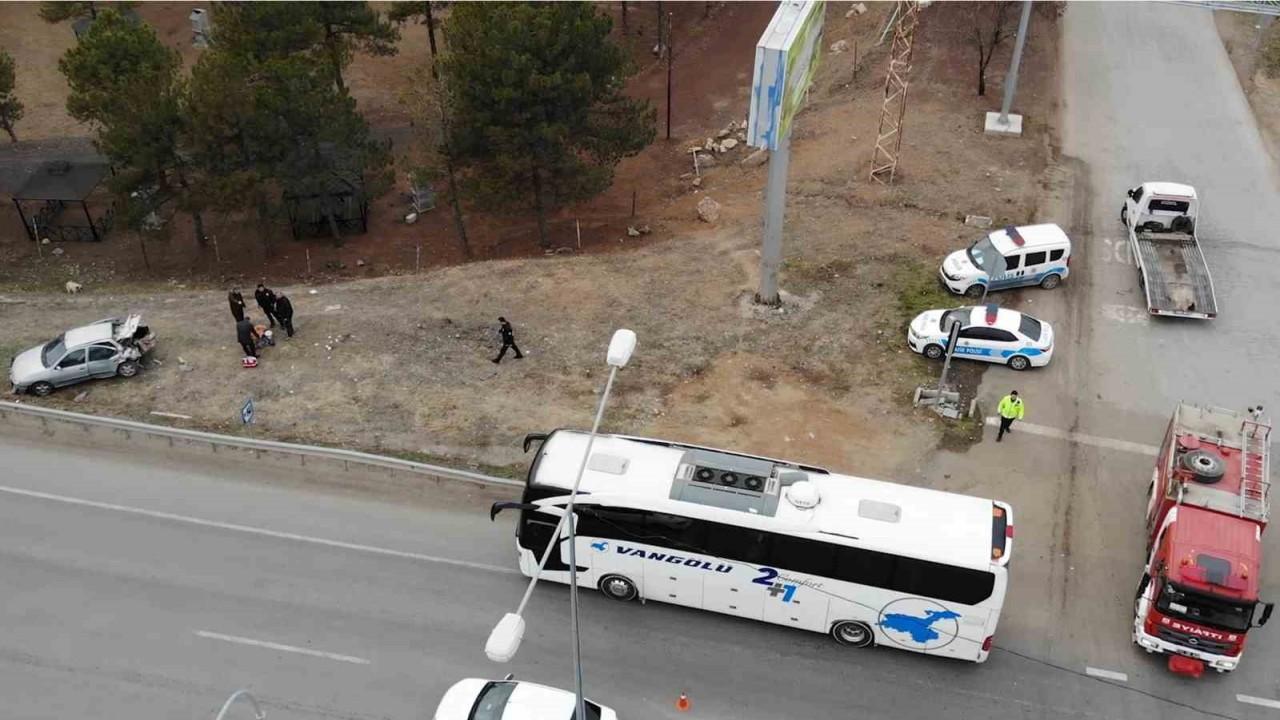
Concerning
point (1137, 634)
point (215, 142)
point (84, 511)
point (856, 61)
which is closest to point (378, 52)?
point (215, 142)

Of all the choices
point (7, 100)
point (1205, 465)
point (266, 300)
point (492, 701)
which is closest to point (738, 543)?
point (492, 701)

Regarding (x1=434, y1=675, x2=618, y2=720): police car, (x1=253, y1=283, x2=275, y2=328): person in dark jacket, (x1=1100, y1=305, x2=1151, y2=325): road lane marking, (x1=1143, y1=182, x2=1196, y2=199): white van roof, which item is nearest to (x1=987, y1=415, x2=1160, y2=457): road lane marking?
(x1=1100, y1=305, x2=1151, y2=325): road lane marking

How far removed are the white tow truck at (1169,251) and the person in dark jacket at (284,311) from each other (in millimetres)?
24280

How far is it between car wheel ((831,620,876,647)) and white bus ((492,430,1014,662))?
3cm

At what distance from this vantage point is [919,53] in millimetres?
43906

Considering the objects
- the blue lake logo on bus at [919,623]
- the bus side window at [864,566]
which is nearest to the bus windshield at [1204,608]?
the blue lake logo on bus at [919,623]

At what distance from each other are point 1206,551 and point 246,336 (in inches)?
887

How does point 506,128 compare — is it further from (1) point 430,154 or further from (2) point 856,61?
(2) point 856,61

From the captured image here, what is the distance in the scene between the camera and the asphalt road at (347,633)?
17781 mm

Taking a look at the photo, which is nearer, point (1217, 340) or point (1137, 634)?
point (1137, 634)

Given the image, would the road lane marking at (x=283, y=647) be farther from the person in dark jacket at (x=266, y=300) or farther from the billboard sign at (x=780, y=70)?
the billboard sign at (x=780, y=70)

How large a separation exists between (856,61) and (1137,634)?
33.3m

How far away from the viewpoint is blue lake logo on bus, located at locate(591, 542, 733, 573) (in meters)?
17.9

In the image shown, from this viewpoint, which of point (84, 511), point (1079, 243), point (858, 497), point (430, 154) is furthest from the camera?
point (430, 154)
